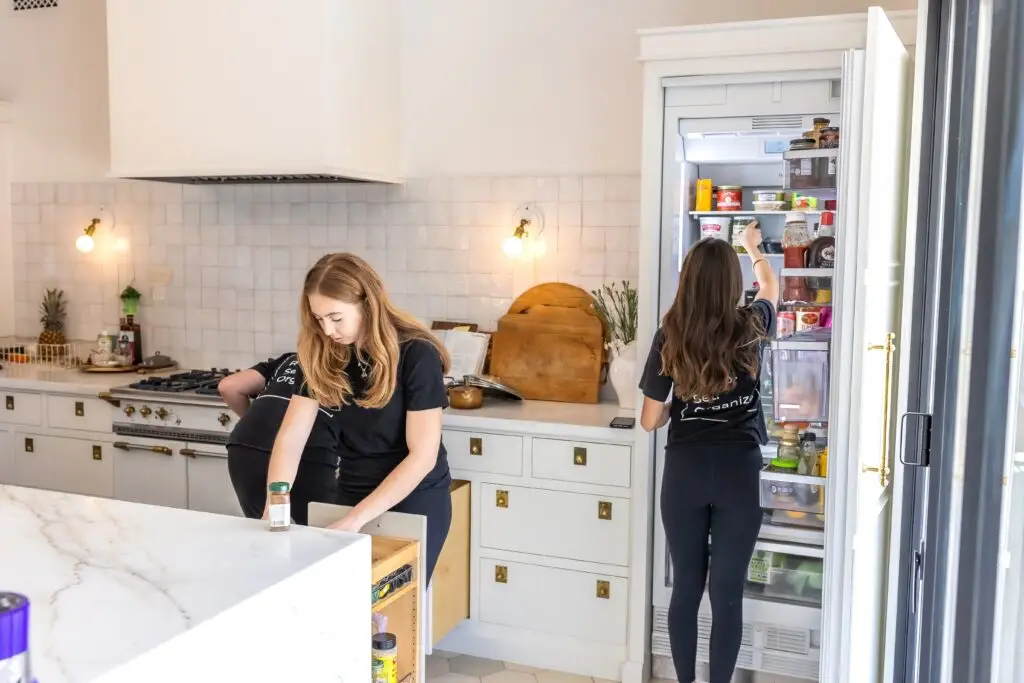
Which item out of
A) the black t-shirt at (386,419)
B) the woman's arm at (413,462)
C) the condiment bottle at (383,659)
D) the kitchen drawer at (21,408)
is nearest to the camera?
the condiment bottle at (383,659)

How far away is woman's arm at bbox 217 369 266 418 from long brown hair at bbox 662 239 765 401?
1373 millimetres

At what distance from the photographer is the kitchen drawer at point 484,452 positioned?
3518mm

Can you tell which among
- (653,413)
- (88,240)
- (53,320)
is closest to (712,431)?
(653,413)

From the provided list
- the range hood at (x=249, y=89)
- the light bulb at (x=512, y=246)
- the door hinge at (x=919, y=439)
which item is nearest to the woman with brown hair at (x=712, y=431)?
the door hinge at (x=919, y=439)

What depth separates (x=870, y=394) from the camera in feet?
7.45

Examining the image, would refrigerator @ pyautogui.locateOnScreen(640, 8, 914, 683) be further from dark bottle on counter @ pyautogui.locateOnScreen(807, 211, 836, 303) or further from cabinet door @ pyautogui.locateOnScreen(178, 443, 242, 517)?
cabinet door @ pyautogui.locateOnScreen(178, 443, 242, 517)

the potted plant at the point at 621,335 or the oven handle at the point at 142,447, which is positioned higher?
the potted plant at the point at 621,335

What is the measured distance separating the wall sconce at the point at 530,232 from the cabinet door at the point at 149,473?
1.58 m

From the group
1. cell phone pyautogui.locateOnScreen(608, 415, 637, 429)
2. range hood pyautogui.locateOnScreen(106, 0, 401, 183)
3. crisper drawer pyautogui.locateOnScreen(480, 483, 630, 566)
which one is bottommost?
crisper drawer pyautogui.locateOnScreen(480, 483, 630, 566)

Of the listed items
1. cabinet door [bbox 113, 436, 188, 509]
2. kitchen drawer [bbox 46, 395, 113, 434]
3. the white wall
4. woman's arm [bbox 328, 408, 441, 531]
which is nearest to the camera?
woman's arm [bbox 328, 408, 441, 531]

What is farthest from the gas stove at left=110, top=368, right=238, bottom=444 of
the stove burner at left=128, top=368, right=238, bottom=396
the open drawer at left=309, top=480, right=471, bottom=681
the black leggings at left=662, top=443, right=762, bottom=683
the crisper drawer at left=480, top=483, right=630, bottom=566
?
the black leggings at left=662, top=443, right=762, bottom=683

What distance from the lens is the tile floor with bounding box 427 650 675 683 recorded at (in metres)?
3.51

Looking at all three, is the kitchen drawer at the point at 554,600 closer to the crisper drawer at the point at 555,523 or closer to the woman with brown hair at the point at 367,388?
the crisper drawer at the point at 555,523

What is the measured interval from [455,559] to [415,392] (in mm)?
1161
